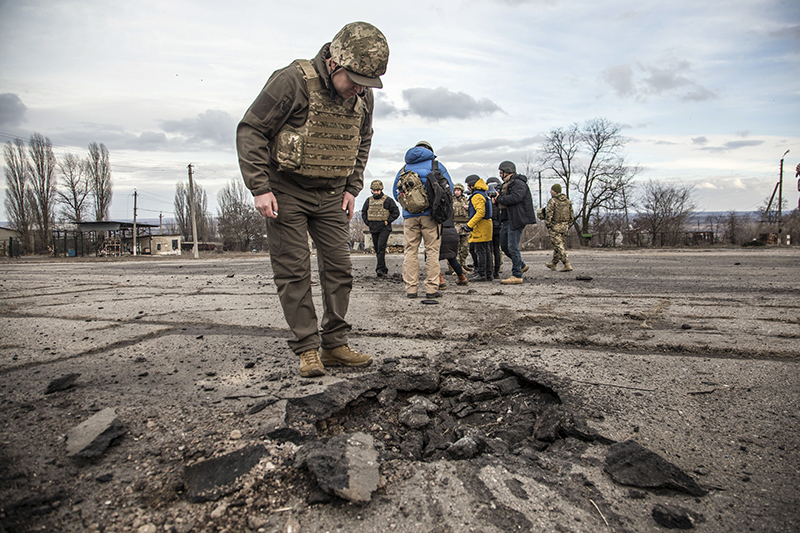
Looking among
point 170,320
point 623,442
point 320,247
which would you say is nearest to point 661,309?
point 623,442

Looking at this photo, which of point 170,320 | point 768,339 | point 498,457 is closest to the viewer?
point 498,457

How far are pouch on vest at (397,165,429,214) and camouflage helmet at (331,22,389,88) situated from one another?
3.04 meters

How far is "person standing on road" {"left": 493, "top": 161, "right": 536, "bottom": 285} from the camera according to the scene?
24.0 feet

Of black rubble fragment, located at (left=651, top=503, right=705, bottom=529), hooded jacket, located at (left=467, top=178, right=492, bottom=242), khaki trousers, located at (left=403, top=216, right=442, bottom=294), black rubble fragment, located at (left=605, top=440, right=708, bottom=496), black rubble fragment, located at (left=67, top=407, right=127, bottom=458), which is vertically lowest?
black rubble fragment, located at (left=651, top=503, right=705, bottom=529)

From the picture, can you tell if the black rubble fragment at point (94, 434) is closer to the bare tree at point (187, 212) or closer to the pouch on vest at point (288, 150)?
the pouch on vest at point (288, 150)

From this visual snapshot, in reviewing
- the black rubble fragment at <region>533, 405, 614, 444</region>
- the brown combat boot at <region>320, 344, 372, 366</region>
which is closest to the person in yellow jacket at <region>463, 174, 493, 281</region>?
the brown combat boot at <region>320, 344, 372, 366</region>

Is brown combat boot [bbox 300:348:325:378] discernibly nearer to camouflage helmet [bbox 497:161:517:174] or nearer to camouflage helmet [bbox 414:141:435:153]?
camouflage helmet [bbox 414:141:435:153]

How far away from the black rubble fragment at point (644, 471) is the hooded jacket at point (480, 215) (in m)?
5.76

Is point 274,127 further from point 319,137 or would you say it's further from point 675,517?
point 675,517

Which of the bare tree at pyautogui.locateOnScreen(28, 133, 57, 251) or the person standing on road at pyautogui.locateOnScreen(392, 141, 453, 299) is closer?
the person standing on road at pyautogui.locateOnScreen(392, 141, 453, 299)

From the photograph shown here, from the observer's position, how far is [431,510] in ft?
4.41

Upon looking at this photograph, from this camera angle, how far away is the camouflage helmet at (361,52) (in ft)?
7.82

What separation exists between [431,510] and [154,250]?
1986 inches

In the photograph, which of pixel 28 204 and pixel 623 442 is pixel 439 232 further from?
pixel 28 204
